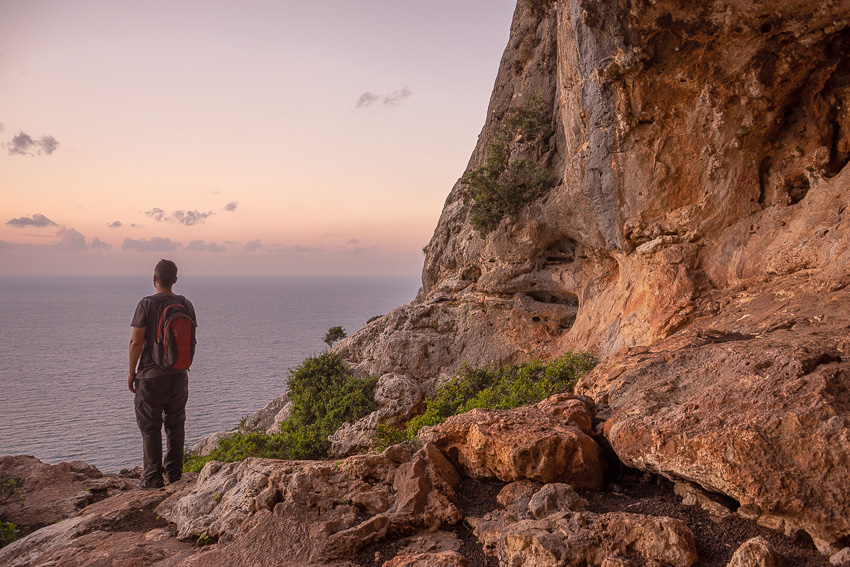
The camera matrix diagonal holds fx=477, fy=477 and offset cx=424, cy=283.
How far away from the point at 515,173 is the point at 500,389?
7.75 meters

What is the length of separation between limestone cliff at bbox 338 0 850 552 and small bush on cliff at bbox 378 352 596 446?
836 mm

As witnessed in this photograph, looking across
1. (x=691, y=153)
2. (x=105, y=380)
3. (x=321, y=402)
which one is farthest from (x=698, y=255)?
(x=105, y=380)

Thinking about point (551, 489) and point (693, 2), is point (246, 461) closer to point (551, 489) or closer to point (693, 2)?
point (551, 489)

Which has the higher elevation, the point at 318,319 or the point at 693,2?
the point at 693,2

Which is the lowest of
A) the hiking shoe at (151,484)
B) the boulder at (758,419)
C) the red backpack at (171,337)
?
the hiking shoe at (151,484)

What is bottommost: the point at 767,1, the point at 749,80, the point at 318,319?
the point at 318,319

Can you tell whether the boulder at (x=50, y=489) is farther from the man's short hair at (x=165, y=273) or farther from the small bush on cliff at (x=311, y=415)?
the man's short hair at (x=165, y=273)

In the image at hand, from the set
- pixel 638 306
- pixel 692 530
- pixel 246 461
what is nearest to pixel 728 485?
pixel 692 530

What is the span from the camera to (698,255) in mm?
9906

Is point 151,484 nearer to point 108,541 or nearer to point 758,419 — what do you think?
point 108,541

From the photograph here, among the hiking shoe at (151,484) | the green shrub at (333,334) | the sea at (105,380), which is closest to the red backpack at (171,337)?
the hiking shoe at (151,484)

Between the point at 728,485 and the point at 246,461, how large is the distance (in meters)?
5.02

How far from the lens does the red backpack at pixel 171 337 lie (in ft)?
23.9

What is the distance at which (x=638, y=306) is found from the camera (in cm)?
1043
